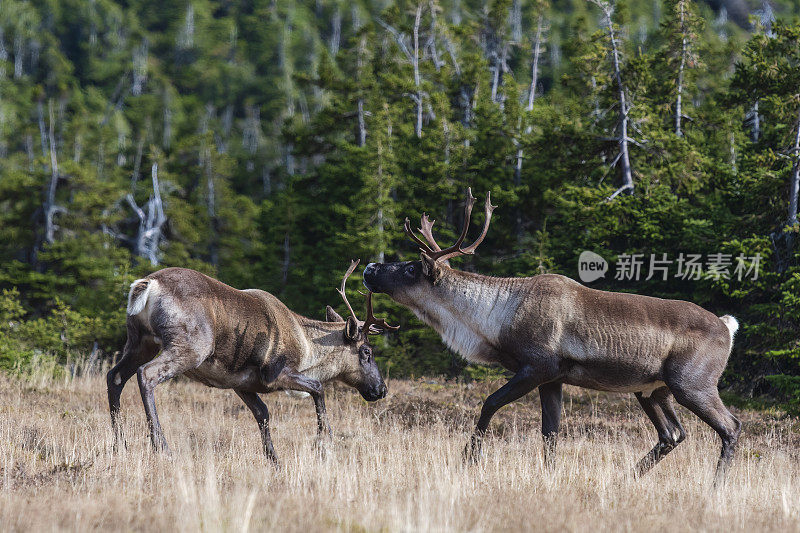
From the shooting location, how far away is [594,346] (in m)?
7.29

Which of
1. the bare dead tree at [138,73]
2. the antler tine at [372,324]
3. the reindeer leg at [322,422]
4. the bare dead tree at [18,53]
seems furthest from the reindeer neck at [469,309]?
the bare dead tree at [18,53]

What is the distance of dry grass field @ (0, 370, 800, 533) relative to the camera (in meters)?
4.92

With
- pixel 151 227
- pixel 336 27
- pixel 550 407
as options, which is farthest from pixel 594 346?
pixel 336 27

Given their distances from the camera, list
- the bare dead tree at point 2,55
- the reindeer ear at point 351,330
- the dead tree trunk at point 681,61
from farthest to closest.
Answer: the bare dead tree at point 2,55 < the dead tree trunk at point 681,61 < the reindeer ear at point 351,330

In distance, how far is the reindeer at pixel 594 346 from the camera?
7.20m

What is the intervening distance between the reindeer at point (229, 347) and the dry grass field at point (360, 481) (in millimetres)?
571

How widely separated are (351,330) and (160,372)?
2.45 metres

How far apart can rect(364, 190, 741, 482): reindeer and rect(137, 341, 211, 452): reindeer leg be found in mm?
2589

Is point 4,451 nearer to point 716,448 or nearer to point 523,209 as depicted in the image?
point 716,448

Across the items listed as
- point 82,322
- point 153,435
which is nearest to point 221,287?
point 153,435

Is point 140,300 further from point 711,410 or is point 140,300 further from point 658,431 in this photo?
point 711,410

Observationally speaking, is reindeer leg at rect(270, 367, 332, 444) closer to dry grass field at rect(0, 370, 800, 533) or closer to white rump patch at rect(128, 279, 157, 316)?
dry grass field at rect(0, 370, 800, 533)

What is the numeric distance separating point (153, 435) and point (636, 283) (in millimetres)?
11419

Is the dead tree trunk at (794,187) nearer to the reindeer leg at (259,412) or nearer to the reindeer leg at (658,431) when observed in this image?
the reindeer leg at (658,431)
